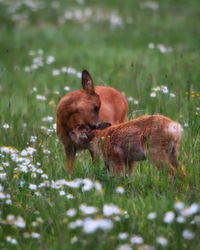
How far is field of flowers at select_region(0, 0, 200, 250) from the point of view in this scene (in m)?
2.86

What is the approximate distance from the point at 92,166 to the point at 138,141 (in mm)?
562

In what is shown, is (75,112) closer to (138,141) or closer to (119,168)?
(119,168)

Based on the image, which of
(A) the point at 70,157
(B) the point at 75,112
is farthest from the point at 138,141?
(B) the point at 75,112

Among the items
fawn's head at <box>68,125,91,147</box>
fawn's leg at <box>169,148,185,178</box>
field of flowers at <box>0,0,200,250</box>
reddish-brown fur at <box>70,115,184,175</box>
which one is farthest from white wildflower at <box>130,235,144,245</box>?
fawn's head at <box>68,125,91,147</box>

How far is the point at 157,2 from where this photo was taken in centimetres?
1617

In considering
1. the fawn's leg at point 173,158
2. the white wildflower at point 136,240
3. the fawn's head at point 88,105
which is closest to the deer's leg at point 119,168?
the fawn's leg at point 173,158

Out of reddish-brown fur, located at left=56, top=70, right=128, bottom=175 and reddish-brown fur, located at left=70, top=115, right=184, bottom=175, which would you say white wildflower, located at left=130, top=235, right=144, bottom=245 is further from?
reddish-brown fur, located at left=56, top=70, right=128, bottom=175

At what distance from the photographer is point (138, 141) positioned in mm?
4199

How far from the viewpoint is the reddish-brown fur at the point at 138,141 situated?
3.95 metres

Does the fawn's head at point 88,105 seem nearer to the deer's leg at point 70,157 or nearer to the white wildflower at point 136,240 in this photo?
the deer's leg at point 70,157

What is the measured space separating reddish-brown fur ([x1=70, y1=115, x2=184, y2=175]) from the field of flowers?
138mm

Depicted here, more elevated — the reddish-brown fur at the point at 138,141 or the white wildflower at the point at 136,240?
the reddish-brown fur at the point at 138,141

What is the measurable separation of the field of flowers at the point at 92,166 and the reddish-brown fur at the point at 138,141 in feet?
0.45

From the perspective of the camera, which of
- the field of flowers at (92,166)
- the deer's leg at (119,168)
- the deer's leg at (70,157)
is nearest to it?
the field of flowers at (92,166)
